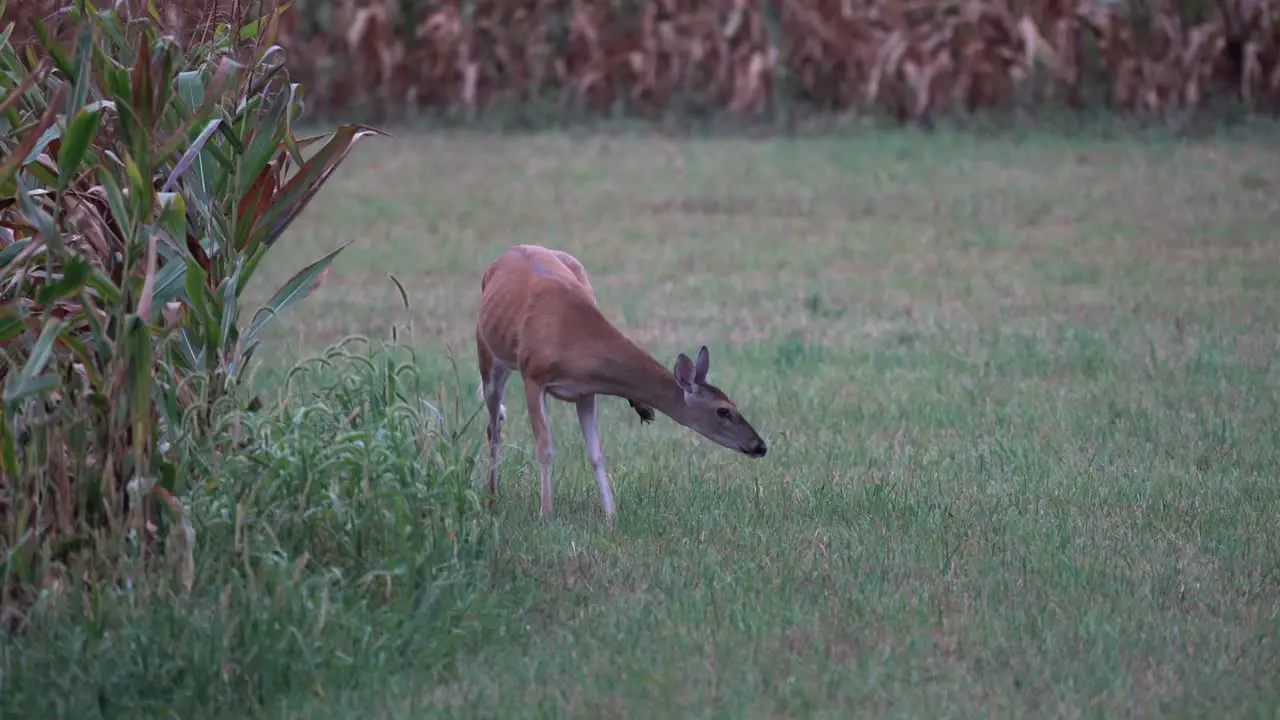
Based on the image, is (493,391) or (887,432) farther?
(887,432)

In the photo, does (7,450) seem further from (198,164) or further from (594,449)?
(594,449)

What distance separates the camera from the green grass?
4.91m

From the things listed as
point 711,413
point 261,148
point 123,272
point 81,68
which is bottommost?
point 711,413

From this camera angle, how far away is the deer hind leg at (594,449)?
253 inches

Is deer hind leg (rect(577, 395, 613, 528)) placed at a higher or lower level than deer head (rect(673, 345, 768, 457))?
lower

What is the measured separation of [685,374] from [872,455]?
1.37m

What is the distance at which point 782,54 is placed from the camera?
19.4 meters

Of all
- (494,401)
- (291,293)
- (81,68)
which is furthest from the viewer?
(494,401)

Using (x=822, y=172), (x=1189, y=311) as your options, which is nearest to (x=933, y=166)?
(x=822, y=172)

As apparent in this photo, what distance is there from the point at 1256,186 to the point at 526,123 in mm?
8192

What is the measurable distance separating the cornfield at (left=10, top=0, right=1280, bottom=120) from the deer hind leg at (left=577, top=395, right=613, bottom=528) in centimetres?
1215

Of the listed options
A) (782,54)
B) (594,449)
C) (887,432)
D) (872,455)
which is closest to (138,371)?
(594,449)

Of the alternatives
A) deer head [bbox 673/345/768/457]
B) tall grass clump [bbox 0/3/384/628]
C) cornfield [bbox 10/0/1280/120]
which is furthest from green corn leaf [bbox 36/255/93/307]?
cornfield [bbox 10/0/1280/120]

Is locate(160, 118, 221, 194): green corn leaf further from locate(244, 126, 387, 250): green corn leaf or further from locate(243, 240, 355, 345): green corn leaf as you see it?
locate(243, 240, 355, 345): green corn leaf
